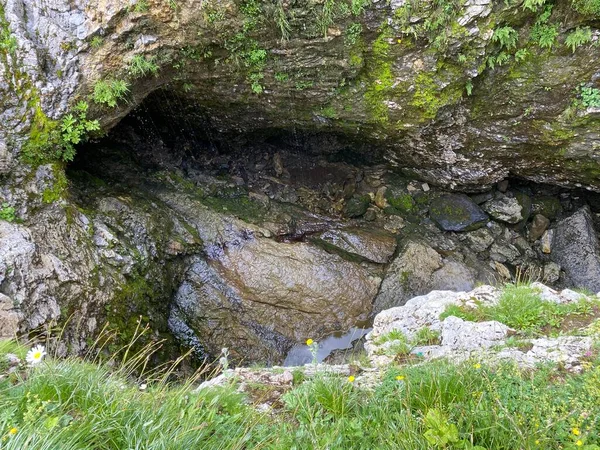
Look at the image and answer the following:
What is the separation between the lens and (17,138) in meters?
5.18

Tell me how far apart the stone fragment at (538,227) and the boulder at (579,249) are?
28 cm

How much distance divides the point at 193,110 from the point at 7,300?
4.69 meters

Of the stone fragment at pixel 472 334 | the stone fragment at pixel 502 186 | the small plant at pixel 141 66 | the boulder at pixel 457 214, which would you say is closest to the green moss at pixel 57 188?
the small plant at pixel 141 66

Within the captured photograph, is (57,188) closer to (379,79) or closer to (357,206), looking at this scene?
(379,79)

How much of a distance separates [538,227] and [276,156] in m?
6.42

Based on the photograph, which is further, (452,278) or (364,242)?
(364,242)

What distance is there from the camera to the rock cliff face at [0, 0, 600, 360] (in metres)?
5.14

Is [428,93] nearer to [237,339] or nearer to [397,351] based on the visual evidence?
[397,351]

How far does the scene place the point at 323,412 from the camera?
2.74 meters

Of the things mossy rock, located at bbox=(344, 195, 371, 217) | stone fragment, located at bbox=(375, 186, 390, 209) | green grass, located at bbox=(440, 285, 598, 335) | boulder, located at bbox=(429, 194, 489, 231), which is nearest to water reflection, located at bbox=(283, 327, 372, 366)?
green grass, located at bbox=(440, 285, 598, 335)

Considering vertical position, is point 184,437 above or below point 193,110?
below

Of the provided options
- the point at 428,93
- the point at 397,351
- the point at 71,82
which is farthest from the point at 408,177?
the point at 71,82

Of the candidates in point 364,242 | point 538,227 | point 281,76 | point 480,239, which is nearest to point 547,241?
point 538,227

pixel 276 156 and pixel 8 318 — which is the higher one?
pixel 276 156
